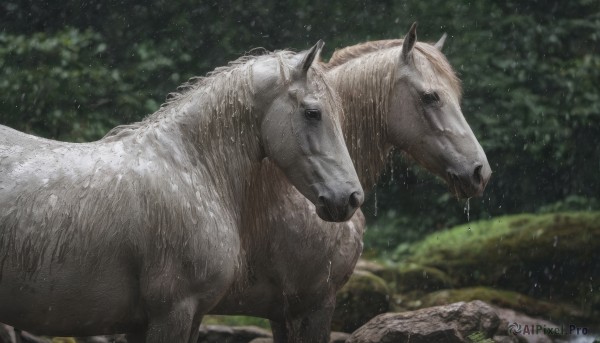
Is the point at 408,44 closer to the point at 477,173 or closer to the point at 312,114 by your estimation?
the point at 477,173

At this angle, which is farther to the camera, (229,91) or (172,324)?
(229,91)

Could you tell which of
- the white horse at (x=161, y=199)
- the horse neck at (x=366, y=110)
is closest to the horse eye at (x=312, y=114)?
the white horse at (x=161, y=199)

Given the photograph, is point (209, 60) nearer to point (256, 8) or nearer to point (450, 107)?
point (256, 8)

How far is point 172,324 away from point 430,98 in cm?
198

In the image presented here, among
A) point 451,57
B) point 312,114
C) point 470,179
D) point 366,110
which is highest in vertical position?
point 312,114

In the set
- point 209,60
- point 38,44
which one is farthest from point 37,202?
point 209,60

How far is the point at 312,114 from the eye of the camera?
4.63 meters

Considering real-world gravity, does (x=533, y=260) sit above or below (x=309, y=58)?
below

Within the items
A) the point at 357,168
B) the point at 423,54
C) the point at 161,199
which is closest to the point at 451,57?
the point at 423,54

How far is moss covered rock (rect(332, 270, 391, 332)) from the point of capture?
768 centimetres

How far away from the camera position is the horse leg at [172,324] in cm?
439

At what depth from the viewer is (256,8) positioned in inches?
402

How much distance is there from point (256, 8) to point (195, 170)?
5774 mm

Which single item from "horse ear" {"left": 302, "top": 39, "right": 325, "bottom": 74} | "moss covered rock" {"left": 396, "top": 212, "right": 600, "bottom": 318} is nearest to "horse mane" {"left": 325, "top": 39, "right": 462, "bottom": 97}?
"horse ear" {"left": 302, "top": 39, "right": 325, "bottom": 74}
